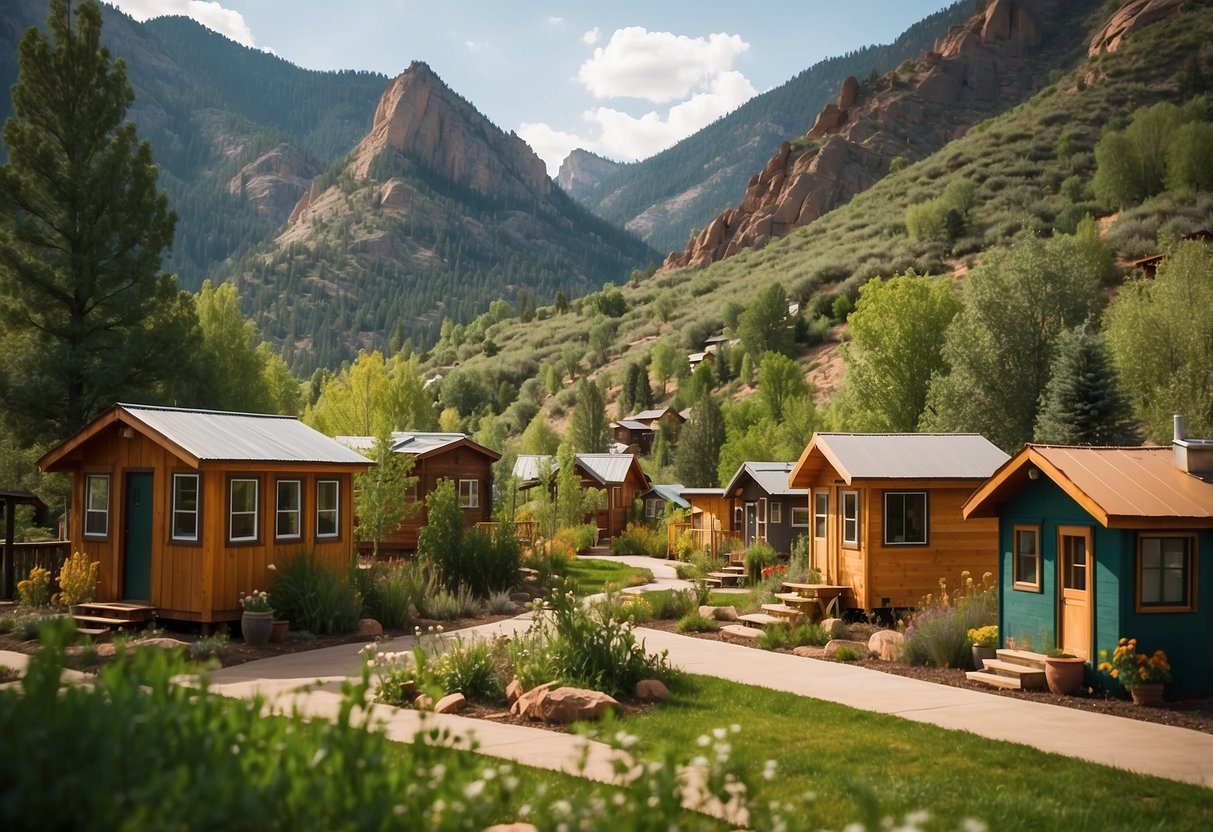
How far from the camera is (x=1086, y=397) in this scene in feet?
98.7

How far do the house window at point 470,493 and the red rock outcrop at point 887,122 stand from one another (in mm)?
81902

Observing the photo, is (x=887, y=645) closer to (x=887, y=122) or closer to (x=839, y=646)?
(x=839, y=646)

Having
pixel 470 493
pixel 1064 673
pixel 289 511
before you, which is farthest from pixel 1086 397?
pixel 289 511

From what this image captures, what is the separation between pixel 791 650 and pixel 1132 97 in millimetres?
82848

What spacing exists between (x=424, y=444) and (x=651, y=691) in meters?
24.5

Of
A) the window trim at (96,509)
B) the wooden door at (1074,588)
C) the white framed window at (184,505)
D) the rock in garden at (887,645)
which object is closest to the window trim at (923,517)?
the rock in garden at (887,645)

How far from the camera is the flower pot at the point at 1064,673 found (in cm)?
1377

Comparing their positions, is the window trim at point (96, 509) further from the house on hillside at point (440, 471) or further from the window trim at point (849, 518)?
the window trim at point (849, 518)

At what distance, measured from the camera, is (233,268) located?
169m

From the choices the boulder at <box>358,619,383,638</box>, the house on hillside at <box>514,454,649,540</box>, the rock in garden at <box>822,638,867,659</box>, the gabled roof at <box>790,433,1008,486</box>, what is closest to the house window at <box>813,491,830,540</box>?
the gabled roof at <box>790,433,1008,486</box>

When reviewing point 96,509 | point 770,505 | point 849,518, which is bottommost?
point 770,505

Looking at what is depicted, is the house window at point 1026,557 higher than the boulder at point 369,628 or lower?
higher

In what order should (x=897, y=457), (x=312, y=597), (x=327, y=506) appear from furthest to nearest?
1. (x=897, y=457)
2. (x=327, y=506)
3. (x=312, y=597)

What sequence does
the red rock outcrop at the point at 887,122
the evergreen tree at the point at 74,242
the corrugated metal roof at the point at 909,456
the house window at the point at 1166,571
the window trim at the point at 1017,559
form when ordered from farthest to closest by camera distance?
the red rock outcrop at the point at 887,122 < the evergreen tree at the point at 74,242 < the corrugated metal roof at the point at 909,456 < the window trim at the point at 1017,559 < the house window at the point at 1166,571
